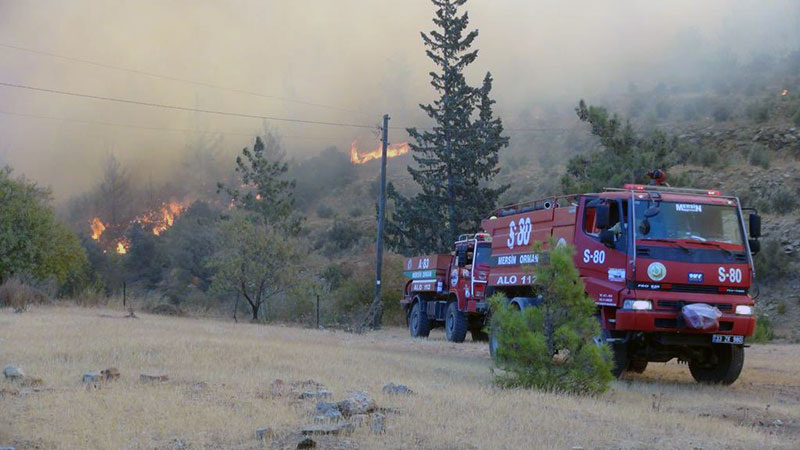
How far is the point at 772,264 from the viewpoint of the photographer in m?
34.0

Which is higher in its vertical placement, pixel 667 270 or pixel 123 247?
pixel 123 247

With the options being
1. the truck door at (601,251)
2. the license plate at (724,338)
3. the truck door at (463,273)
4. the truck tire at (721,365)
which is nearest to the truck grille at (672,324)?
the license plate at (724,338)

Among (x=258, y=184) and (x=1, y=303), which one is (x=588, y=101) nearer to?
(x=258, y=184)

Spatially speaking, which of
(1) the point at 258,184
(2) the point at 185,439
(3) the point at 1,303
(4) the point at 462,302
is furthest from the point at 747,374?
(1) the point at 258,184

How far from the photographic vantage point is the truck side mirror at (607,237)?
1529cm

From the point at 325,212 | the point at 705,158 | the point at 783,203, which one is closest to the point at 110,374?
the point at 783,203

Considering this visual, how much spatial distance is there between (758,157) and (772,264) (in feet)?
39.5

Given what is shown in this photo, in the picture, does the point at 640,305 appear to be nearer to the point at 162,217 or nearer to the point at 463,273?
the point at 463,273

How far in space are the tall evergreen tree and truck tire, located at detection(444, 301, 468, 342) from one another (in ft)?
55.1

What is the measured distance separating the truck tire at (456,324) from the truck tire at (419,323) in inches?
102

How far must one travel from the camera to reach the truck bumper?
14.7 meters

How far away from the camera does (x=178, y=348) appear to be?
16.7 m

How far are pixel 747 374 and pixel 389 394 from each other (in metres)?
9.93

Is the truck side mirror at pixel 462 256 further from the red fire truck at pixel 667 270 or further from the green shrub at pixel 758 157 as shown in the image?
the green shrub at pixel 758 157
